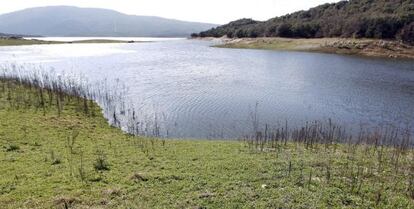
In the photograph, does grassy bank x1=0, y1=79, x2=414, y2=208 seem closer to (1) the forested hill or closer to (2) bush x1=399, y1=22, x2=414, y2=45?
(2) bush x1=399, y1=22, x2=414, y2=45

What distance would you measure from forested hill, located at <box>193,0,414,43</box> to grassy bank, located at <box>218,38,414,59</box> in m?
4.64

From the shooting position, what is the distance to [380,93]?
129 ft

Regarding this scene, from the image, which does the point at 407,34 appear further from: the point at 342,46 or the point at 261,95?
the point at 261,95

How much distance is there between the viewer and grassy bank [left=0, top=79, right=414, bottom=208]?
1106 cm

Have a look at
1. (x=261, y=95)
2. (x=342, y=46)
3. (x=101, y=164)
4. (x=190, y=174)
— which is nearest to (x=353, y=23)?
(x=342, y=46)

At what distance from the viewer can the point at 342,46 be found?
93188 mm

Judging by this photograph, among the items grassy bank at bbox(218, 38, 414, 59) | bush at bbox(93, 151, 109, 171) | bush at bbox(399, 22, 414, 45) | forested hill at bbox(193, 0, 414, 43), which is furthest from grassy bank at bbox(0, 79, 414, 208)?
forested hill at bbox(193, 0, 414, 43)

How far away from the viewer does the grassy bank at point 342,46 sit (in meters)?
83.9

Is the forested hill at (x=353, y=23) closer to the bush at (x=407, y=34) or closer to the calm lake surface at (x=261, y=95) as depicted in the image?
the bush at (x=407, y=34)

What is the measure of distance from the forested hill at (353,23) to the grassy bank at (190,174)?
8437 cm

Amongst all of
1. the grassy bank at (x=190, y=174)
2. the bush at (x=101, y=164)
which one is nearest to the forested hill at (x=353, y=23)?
the grassy bank at (x=190, y=174)

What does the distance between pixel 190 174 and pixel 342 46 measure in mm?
87956

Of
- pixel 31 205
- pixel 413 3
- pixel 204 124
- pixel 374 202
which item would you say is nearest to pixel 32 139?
pixel 31 205

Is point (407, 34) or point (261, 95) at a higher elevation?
point (407, 34)
